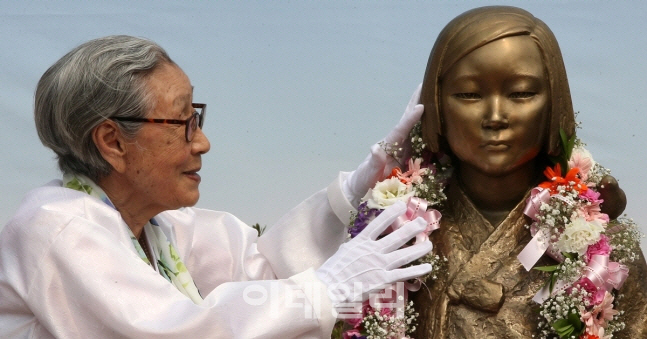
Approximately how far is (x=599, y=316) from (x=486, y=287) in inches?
13.6

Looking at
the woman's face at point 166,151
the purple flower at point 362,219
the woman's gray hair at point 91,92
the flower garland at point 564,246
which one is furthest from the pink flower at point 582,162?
the woman's gray hair at point 91,92

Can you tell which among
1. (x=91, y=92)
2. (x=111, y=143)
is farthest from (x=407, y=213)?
(x=91, y=92)

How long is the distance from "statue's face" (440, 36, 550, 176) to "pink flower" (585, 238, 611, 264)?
335 mm

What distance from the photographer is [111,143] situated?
296 cm

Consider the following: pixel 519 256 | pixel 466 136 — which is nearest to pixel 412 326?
pixel 519 256

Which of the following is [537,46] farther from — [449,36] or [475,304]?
[475,304]

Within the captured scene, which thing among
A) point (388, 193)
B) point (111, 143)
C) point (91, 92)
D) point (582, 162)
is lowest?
point (388, 193)

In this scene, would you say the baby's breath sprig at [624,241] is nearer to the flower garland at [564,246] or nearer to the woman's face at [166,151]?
the flower garland at [564,246]

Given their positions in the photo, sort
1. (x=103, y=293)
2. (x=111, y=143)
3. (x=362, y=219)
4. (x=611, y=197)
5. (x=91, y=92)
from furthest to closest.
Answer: (x=362, y=219) → (x=611, y=197) → (x=111, y=143) → (x=91, y=92) → (x=103, y=293)

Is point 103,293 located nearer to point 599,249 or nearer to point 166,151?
point 166,151

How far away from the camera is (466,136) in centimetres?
304

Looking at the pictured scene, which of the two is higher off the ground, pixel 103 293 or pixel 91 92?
pixel 91 92

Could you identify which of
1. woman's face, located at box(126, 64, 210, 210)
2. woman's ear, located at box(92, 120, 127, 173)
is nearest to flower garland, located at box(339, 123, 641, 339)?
woman's face, located at box(126, 64, 210, 210)

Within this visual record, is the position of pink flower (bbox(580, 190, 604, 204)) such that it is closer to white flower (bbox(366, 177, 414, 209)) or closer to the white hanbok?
white flower (bbox(366, 177, 414, 209))
